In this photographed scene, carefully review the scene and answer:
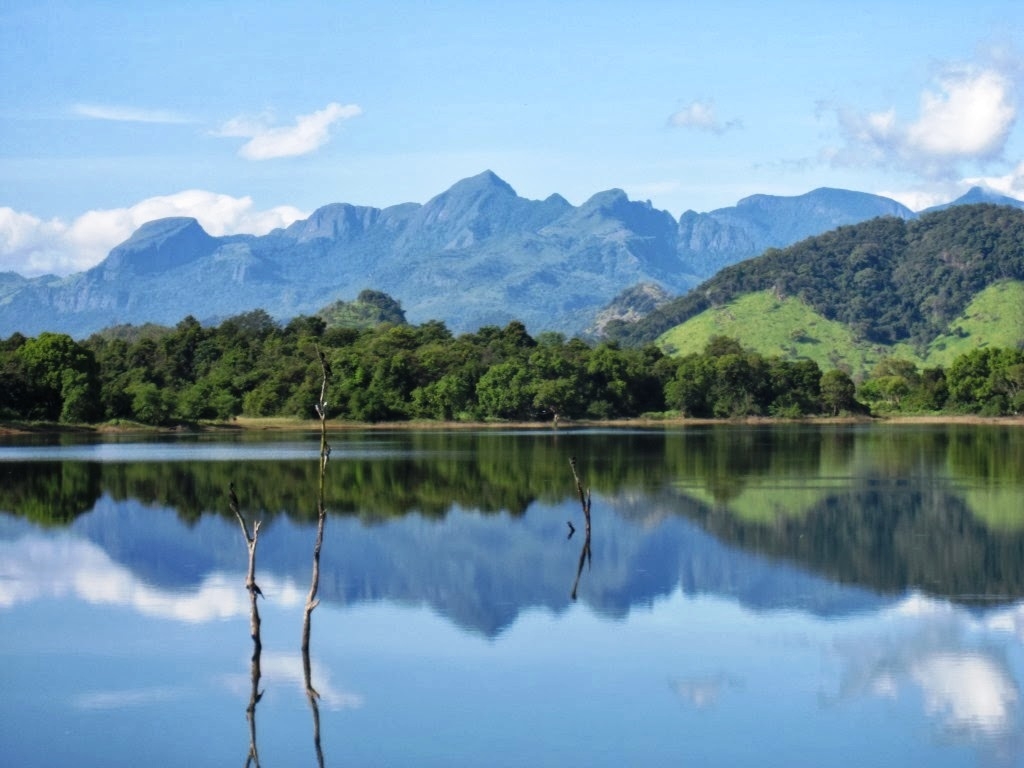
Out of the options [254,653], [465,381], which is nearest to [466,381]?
[465,381]

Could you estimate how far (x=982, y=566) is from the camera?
33.8 metres

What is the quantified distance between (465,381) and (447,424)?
4.87m

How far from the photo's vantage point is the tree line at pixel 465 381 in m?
126

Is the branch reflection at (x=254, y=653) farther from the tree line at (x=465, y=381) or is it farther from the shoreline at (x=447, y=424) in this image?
the tree line at (x=465, y=381)

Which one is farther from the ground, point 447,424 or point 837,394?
point 837,394

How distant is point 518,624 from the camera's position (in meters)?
28.0

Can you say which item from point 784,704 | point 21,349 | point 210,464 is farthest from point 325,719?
point 21,349

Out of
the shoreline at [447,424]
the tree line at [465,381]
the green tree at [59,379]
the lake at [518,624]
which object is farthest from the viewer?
the tree line at [465,381]

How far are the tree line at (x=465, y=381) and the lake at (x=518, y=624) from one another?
68.4 meters

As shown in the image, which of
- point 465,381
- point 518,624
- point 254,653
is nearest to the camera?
point 254,653

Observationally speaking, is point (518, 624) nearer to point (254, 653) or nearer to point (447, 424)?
point (254, 653)

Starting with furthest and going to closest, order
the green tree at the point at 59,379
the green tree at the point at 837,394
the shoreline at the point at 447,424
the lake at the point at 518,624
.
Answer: the green tree at the point at 837,394, the shoreline at the point at 447,424, the green tree at the point at 59,379, the lake at the point at 518,624

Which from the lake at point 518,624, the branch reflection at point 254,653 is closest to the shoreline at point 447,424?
the lake at point 518,624

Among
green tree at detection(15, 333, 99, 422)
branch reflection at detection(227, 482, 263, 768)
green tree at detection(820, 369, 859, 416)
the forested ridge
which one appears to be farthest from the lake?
green tree at detection(820, 369, 859, 416)
